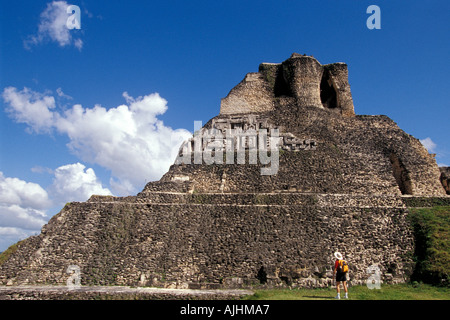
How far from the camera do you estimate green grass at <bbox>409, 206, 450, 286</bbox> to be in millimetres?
11738

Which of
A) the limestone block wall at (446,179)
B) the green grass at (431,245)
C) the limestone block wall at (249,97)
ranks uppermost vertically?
the limestone block wall at (249,97)

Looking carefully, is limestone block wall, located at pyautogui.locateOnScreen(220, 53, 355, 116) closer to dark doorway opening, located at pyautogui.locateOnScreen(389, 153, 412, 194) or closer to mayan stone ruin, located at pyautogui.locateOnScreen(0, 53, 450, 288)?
mayan stone ruin, located at pyautogui.locateOnScreen(0, 53, 450, 288)

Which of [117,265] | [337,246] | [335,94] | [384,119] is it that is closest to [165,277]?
[117,265]

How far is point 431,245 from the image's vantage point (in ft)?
41.8

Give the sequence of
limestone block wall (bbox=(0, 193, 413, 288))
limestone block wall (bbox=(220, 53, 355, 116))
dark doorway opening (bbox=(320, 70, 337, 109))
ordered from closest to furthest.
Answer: limestone block wall (bbox=(0, 193, 413, 288)) < limestone block wall (bbox=(220, 53, 355, 116)) < dark doorway opening (bbox=(320, 70, 337, 109))

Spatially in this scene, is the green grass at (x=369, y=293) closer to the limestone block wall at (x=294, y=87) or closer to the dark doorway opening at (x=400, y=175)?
the dark doorway opening at (x=400, y=175)

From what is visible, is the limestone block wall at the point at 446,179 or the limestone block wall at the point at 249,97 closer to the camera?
the limestone block wall at the point at 446,179

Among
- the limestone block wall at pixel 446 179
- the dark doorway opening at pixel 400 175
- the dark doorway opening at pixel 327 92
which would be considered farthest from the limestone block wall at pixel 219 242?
the dark doorway opening at pixel 327 92

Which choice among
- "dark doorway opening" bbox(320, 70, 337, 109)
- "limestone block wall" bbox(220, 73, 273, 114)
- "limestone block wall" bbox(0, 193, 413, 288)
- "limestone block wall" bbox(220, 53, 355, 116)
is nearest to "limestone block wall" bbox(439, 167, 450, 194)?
"limestone block wall" bbox(0, 193, 413, 288)

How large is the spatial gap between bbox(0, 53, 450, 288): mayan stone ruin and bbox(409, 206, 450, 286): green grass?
39cm

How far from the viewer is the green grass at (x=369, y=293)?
9.89 meters

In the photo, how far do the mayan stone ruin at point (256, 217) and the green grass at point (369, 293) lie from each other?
24.4 inches

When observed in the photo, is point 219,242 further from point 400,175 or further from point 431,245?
point 400,175
